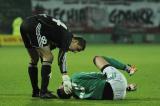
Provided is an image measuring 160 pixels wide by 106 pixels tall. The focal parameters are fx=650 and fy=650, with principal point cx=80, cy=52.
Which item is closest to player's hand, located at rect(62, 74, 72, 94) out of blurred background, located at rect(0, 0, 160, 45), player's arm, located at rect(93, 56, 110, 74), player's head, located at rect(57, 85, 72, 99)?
player's head, located at rect(57, 85, 72, 99)

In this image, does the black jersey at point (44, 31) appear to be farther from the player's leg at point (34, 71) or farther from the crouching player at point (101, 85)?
the crouching player at point (101, 85)

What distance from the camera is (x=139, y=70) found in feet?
65.3

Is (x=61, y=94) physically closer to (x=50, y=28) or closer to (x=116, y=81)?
(x=116, y=81)

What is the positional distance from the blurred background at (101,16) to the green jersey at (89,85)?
117 ft

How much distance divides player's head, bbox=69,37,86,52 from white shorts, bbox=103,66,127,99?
1.91 ft

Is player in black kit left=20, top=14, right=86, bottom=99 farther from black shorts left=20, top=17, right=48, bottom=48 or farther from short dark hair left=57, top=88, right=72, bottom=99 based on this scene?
short dark hair left=57, top=88, right=72, bottom=99

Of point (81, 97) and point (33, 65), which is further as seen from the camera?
point (33, 65)

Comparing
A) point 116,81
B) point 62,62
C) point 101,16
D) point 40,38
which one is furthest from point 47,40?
point 101,16

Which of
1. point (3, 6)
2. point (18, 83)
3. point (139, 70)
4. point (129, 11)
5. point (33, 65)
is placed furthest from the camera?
point (129, 11)

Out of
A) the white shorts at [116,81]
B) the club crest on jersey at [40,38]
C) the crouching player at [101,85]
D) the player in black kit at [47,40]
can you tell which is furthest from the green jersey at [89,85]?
the club crest on jersey at [40,38]

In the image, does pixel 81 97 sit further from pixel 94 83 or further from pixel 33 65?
pixel 33 65

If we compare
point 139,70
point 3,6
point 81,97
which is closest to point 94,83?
point 81,97

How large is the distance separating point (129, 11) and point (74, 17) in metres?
4.46

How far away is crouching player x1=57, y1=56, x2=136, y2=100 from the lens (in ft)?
35.7
